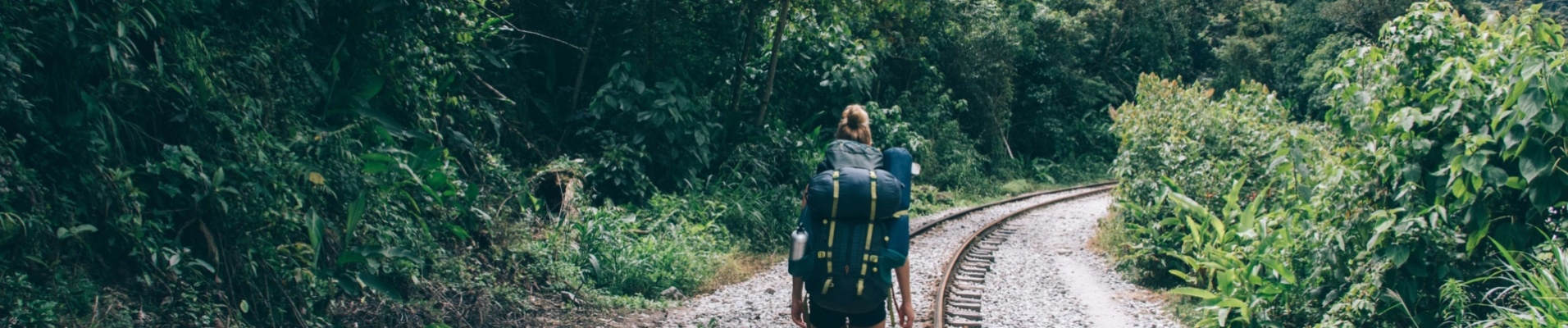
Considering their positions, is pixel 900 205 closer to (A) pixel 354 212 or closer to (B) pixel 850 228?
(B) pixel 850 228

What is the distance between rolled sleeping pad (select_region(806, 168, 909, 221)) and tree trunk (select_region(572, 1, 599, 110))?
7.84 m

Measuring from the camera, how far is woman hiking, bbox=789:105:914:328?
11.1ft

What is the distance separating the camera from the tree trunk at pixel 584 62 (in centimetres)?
1084

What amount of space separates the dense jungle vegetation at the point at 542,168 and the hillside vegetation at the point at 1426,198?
0.02 m

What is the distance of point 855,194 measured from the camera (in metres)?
3.36

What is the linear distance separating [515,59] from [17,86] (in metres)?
6.91

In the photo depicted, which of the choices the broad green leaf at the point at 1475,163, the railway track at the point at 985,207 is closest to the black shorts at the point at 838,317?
the broad green leaf at the point at 1475,163

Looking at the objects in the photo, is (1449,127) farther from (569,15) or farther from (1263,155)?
(569,15)

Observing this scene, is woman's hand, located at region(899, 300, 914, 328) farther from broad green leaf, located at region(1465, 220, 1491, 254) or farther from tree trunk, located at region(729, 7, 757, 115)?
tree trunk, located at region(729, 7, 757, 115)

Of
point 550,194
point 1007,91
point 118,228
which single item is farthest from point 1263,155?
point 1007,91

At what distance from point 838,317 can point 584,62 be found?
775 cm

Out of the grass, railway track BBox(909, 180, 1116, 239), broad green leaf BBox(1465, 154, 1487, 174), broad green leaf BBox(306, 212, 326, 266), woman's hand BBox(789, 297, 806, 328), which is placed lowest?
railway track BBox(909, 180, 1116, 239)

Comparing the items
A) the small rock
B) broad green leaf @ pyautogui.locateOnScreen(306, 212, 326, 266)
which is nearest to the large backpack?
broad green leaf @ pyautogui.locateOnScreen(306, 212, 326, 266)

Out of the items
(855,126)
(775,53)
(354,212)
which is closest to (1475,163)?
(855,126)
